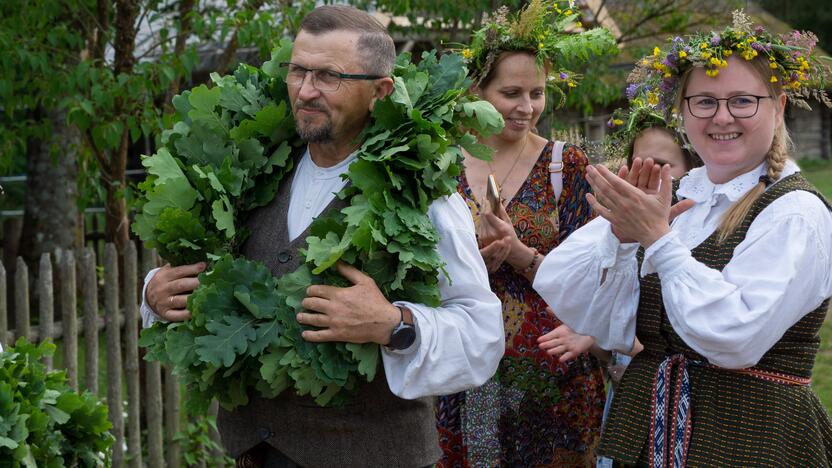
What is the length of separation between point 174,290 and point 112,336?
8.29ft

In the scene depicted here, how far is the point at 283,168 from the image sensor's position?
322cm

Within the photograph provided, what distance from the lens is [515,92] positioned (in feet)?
13.3

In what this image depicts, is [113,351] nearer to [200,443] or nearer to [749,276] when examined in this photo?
[200,443]

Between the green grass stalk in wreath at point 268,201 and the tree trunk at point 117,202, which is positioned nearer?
the green grass stalk in wreath at point 268,201

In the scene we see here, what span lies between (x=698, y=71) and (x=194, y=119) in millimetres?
1507

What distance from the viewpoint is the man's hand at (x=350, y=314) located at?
2.78m

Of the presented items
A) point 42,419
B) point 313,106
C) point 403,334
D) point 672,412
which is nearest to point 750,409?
point 672,412

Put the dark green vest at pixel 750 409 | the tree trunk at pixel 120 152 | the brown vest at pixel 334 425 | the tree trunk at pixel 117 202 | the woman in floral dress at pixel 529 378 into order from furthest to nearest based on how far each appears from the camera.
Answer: the tree trunk at pixel 117 202 < the tree trunk at pixel 120 152 < the woman in floral dress at pixel 529 378 < the brown vest at pixel 334 425 < the dark green vest at pixel 750 409

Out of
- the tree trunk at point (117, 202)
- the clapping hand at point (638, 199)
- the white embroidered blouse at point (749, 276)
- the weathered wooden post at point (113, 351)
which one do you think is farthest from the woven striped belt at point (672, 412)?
the tree trunk at point (117, 202)

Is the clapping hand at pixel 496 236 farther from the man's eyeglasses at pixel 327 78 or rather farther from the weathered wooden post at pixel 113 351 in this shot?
the weathered wooden post at pixel 113 351

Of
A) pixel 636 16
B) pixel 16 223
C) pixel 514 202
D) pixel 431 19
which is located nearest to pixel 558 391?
pixel 514 202

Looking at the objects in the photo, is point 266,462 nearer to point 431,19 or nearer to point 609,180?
point 609,180

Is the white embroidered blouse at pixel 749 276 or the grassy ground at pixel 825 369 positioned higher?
the white embroidered blouse at pixel 749 276

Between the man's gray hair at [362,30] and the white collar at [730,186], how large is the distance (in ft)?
3.15
